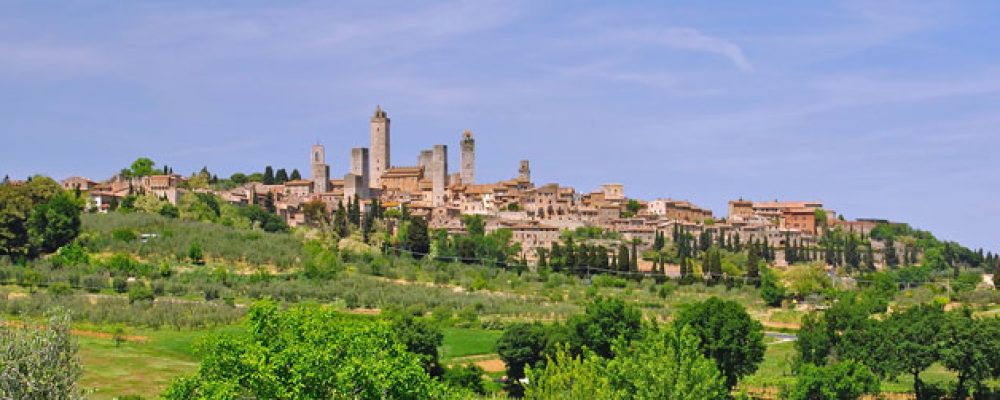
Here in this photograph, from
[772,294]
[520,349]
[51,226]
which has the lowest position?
[520,349]

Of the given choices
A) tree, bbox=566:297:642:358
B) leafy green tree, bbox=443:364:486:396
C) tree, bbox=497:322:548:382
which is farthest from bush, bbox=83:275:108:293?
tree, bbox=566:297:642:358

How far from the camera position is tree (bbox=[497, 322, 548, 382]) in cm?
3991

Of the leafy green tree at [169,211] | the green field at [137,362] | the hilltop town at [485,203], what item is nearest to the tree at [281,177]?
the hilltop town at [485,203]

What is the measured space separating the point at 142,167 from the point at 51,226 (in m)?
53.5

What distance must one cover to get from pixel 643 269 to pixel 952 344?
48.2 meters

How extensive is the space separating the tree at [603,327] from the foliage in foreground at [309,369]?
643 inches

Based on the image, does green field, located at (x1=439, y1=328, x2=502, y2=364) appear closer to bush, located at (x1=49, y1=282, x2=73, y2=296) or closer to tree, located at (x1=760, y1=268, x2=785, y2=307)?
bush, located at (x1=49, y1=282, x2=73, y2=296)

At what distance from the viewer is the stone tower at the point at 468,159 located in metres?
131

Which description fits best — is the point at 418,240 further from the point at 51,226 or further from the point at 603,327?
the point at 603,327

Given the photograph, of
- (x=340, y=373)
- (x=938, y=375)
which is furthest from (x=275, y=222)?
(x=340, y=373)

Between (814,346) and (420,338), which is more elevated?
(420,338)

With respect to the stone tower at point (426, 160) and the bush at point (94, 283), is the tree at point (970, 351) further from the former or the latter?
the stone tower at point (426, 160)

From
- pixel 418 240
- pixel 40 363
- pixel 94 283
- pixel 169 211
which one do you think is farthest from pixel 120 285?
pixel 40 363

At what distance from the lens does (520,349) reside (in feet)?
131
